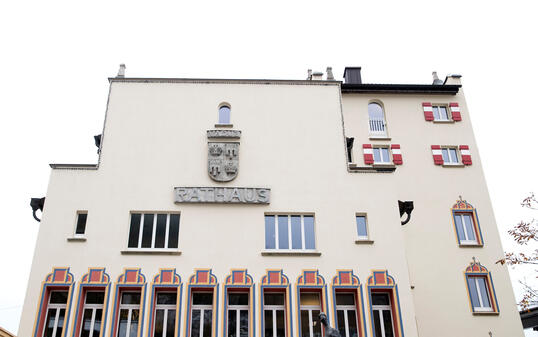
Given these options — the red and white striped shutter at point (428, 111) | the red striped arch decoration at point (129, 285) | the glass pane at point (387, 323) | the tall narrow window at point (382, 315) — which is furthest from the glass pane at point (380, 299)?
the red and white striped shutter at point (428, 111)

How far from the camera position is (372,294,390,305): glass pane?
20.4m

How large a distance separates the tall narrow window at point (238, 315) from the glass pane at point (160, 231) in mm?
3820

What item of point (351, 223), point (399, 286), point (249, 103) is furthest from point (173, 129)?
point (399, 286)

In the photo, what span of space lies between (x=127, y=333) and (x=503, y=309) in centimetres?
1827

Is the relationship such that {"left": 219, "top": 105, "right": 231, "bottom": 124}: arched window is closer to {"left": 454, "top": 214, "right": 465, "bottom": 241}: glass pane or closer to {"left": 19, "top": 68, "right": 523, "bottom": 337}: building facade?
{"left": 19, "top": 68, "right": 523, "bottom": 337}: building facade

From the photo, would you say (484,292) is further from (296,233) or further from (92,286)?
(92,286)

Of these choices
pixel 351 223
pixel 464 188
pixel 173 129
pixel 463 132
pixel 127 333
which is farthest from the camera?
pixel 463 132

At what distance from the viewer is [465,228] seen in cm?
2572

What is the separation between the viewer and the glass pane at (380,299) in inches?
803

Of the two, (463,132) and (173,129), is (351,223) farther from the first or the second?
(463,132)

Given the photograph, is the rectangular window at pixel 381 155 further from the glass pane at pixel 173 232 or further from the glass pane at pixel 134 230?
the glass pane at pixel 134 230

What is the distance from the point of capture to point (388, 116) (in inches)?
1128

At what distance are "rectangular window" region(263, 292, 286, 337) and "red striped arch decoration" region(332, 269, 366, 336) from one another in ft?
7.34

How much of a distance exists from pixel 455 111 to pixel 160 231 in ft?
63.1
